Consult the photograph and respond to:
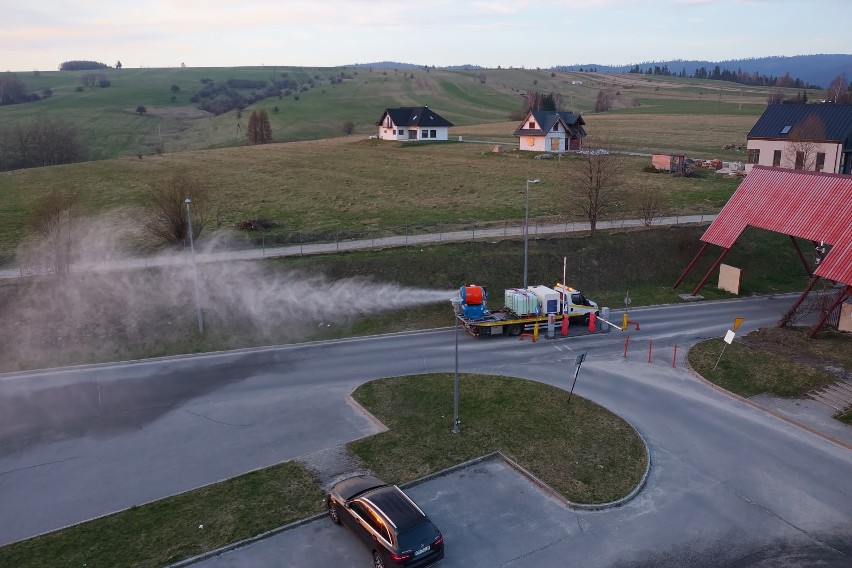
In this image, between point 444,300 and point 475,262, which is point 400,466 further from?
point 475,262

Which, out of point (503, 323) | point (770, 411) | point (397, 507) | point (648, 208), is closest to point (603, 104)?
point (648, 208)

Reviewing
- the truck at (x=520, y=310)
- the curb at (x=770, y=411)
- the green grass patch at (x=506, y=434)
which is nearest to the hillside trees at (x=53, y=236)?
the green grass patch at (x=506, y=434)

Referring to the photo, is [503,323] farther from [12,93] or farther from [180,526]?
[12,93]

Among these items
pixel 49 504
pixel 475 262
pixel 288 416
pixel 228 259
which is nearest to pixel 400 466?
pixel 288 416

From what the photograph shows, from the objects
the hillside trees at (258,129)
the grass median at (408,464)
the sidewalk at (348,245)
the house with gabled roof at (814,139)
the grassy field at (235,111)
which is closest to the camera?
the grass median at (408,464)

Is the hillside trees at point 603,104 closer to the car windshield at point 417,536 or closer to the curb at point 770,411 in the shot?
the curb at point 770,411

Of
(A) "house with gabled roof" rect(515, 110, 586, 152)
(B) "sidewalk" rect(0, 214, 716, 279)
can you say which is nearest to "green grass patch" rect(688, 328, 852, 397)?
(B) "sidewalk" rect(0, 214, 716, 279)
